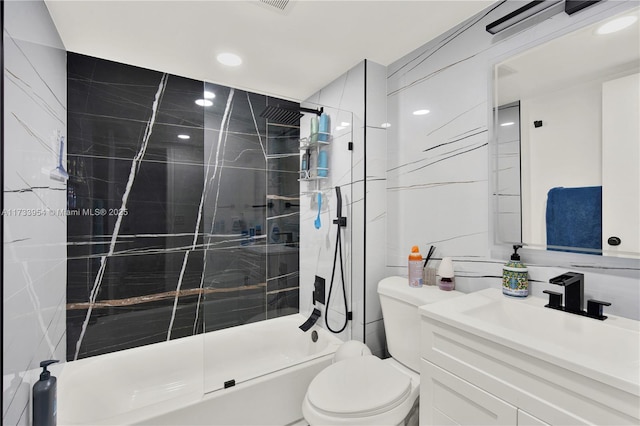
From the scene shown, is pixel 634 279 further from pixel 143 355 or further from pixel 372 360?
pixel 143 355

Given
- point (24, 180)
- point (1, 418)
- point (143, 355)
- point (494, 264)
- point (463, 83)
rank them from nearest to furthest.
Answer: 1. point (1, 418)
2. point (24, 180)
3. point (494, 264)
4. point (463, 83)
5. point (143, 355)

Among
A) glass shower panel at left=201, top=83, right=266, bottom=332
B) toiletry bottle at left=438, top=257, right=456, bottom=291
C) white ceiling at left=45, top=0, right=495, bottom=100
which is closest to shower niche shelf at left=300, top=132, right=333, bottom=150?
glass shower panel at left=201, top=83, right=266, bottom=332

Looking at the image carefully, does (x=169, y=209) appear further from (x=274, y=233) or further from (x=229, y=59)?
(x=229, y=59)

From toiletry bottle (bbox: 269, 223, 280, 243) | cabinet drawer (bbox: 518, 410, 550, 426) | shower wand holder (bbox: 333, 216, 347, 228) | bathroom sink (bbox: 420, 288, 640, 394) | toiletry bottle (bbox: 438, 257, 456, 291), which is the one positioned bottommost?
cabinet drawer (bbox: 518, 410, 550, 426)

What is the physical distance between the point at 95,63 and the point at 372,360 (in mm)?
2698

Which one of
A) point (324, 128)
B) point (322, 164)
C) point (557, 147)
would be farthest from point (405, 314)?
point (324, 128)

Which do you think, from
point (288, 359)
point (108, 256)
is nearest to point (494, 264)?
point (288, 359)

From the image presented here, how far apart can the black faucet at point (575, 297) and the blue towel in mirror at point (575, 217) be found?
0.46 feet

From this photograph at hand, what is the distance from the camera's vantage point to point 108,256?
2070 millimetres

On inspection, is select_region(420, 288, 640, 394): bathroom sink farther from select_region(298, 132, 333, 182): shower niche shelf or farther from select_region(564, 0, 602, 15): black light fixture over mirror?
select_region(298, 132, 333, 182): shower niche shelf

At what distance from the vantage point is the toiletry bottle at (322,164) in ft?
7.24

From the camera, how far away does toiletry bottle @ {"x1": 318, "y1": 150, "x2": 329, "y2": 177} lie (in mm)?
2207

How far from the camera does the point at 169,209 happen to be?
7.40 ft

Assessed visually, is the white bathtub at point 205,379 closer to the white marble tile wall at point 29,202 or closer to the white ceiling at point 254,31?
the white marble tile wall at point 29,202
